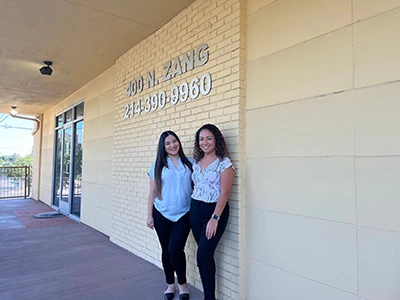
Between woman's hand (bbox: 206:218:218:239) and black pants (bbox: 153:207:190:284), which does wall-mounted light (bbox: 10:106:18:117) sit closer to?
black pants (bbox: 153:207:190:284)

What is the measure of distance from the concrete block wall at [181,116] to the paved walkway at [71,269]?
1.07 ft

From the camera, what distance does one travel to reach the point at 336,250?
1913mm

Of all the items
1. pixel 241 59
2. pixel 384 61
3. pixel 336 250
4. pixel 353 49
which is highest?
pixel 241 59

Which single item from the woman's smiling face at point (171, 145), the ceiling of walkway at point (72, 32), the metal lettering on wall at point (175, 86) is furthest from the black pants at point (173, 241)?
the ceiling of walkway at point (72, 32)

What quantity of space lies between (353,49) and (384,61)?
218 millimetres

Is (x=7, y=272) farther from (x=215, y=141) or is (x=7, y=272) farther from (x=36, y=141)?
(x=36, y=141)

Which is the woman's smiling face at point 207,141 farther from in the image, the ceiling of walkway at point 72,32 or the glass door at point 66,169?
the glass door at point 66,169

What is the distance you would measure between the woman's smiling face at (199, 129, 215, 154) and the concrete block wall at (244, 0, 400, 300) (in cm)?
30

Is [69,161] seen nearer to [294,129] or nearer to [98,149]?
[98,149]

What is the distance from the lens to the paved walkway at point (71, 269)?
2811 mm

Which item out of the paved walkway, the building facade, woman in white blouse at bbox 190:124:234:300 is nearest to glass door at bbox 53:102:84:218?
the paved walkway

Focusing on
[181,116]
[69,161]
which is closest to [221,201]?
[181,116]

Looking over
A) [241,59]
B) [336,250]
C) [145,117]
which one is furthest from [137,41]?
[336,250]

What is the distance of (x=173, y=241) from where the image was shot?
2.66 m
